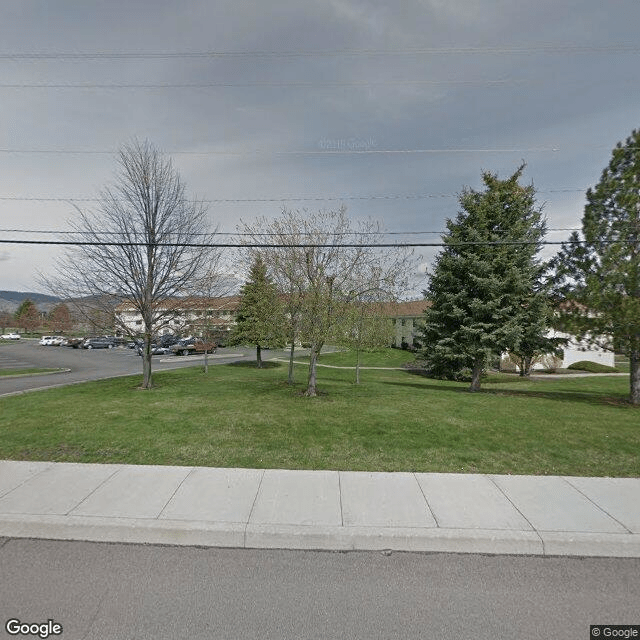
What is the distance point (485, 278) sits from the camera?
1443 centimetres

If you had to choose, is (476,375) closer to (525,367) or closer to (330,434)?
(330,434)

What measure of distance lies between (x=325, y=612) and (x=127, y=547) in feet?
6.50

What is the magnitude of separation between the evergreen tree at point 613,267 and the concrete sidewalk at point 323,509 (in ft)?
24.5

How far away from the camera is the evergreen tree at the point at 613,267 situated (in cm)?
1023

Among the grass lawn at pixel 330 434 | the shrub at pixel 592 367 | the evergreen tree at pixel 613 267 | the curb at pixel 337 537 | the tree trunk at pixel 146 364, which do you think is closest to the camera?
the curb at pixel 337 537

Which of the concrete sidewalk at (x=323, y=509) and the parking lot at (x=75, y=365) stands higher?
the concrete sidewalk at (x=323, y=509)

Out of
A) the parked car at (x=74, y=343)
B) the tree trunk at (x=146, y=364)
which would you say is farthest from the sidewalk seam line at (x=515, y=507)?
the parked car at (x=74, y=343)

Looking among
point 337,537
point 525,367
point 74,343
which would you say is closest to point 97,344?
point 74,343

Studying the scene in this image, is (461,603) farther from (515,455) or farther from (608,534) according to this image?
(515,455)

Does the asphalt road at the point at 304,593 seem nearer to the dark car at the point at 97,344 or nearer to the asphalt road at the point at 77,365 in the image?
the asphalt road at the point at 77,365

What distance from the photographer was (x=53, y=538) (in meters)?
3.56

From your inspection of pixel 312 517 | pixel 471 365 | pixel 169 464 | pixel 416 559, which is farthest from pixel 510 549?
pixel 471 365

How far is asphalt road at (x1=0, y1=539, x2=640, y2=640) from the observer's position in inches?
99.5

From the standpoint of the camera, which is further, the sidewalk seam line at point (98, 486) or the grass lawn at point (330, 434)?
the grass lawn at point (330, 434)
